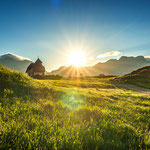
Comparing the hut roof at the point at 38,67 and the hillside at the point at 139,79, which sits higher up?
the hut roof at the point at 38,67

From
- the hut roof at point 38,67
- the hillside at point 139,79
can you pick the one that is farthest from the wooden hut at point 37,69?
the hillside at point 139,79

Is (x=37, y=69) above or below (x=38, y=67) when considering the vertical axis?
below

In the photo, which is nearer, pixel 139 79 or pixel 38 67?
pixel 139 79

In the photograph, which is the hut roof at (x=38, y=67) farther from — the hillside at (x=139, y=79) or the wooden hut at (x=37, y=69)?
the hillside at (x=139, y=79)

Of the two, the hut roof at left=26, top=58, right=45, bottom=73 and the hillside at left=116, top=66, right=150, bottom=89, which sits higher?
the hut roof at left=26, top=58, right=45, bottom=73

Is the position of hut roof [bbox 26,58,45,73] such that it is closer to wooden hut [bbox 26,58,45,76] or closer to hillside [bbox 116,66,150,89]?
wooden hut [bbox 26,58,45,76]

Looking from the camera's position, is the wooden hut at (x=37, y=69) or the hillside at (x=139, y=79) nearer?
the hillside at (x=139, y=79)

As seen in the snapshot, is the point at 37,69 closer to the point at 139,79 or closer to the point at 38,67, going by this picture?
the point at 38,67

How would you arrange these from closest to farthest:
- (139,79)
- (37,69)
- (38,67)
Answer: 1. (139,79)
2. (37,69)
3. (38,67)

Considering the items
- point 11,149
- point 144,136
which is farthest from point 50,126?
point 144,136

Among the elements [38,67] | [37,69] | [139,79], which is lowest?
[139,79]

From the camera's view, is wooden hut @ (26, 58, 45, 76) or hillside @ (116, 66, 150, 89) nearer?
hillside @ (116, 66, 150, 89)

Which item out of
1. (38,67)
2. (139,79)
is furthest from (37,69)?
(139,79)

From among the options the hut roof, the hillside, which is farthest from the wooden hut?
the hillside
